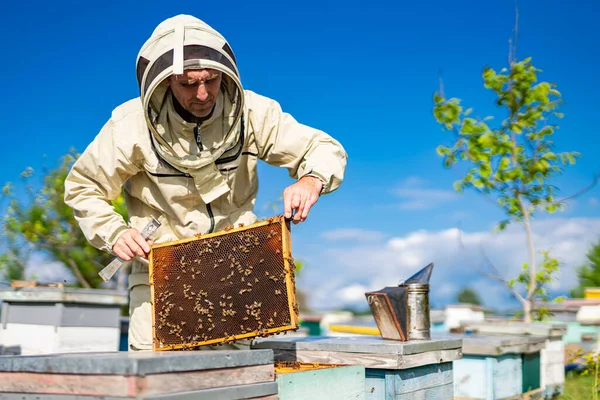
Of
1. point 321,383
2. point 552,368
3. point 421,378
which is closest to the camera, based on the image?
point 321,383

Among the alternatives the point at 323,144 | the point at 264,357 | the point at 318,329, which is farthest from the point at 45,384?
the point at 318,329

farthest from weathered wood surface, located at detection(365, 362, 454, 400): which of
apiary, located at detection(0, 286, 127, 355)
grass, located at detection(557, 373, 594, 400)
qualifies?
apiary, located at detection(0, 286, 127, 355)

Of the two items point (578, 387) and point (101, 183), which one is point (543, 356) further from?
point (101, 183)

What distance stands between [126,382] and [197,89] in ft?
4.44

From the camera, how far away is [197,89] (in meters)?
2.68

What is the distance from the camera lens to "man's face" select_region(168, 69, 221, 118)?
8.71ft

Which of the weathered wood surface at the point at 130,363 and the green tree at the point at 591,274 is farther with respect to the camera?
the green tree at the point at 591,274

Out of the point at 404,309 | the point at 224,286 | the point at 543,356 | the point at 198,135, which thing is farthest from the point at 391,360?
the point at 543,356

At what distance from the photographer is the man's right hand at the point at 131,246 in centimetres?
265

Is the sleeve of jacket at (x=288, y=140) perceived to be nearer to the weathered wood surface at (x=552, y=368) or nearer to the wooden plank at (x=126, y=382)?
the wooden plank at (x=126, y=382)

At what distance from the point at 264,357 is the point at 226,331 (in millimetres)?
408

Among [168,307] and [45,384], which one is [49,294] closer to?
[168,307]

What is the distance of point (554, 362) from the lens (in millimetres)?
6207

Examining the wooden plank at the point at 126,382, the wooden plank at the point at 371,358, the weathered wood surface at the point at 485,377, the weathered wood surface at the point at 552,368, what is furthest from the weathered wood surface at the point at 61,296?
the wooden plank at the point at 126,382
